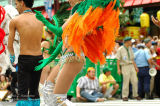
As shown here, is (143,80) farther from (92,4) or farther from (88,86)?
(92,4)

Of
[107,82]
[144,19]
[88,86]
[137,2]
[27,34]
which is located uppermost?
[137,2]

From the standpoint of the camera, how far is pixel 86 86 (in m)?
10.9

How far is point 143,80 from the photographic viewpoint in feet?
39.1

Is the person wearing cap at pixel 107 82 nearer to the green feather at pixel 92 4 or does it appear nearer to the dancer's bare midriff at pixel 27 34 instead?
the dancer's bare midriff at pixel 27 34

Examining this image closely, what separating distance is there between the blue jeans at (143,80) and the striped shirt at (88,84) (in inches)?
62.0

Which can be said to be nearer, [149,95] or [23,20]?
[23,20]

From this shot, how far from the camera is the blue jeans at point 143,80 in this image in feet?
38.4

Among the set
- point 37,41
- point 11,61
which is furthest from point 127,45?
point 37,41

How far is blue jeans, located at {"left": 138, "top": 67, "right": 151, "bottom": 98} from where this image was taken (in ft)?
38.4

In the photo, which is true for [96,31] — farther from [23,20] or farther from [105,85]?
[105,85]

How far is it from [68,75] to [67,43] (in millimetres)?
323

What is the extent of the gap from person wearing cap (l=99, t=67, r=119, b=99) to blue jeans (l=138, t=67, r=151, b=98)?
78cm

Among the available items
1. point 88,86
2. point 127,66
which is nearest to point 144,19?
point 127,66

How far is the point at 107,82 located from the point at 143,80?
1.14 meters
